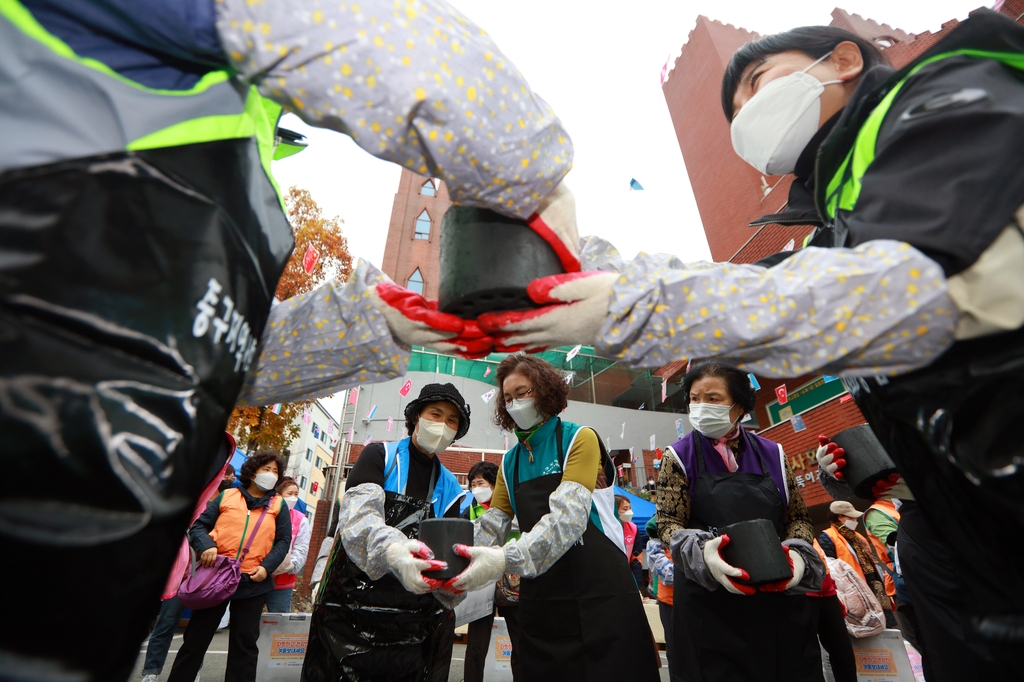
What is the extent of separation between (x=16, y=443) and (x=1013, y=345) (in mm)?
1529

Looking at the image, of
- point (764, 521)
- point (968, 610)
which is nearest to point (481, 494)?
point (764, 521)

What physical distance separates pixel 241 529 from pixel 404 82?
4.31m

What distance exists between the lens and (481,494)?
21.0 ft

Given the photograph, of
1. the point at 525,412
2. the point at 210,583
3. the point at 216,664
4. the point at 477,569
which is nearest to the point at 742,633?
the point at 477,569

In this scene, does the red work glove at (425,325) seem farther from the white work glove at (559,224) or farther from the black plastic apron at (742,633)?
the black plastic apron at (742,633)

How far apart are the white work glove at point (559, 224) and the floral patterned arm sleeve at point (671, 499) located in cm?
175

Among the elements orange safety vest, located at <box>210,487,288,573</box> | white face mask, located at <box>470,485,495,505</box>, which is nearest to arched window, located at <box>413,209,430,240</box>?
white face mask, located at <box>470,485,495,505</box>

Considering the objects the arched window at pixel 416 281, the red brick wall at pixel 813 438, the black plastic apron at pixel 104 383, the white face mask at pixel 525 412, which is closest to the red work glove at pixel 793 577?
the white face mask at pixel 525 412

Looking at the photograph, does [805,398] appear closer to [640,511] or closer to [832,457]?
[640,511]

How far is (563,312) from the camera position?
108 cm

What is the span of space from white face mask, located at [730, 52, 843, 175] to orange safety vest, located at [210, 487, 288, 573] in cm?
437

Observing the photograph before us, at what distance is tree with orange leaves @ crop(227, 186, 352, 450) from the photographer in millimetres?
10320

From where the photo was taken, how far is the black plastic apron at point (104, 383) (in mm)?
597

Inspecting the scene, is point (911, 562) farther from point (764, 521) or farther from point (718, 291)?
point (718, 291)
